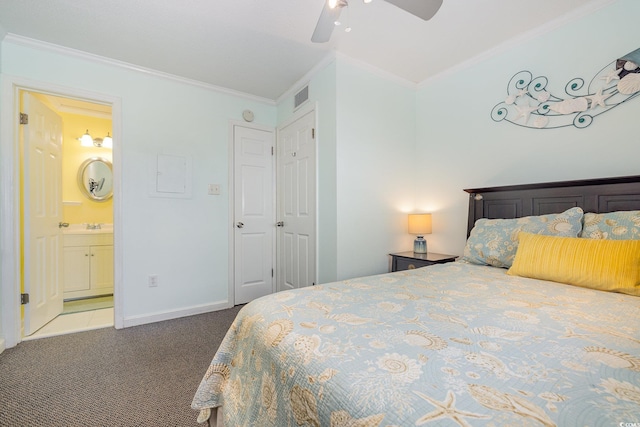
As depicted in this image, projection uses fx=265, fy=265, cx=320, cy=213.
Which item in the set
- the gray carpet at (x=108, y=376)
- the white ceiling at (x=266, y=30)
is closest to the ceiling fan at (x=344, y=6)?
the white ceiling at (x=266, y=30)

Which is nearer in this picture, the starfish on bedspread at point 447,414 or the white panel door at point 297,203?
the starfish on bedspread at point 447,414

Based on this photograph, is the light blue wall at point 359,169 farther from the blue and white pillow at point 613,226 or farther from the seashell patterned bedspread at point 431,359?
the blue and white pillow at point 613,226

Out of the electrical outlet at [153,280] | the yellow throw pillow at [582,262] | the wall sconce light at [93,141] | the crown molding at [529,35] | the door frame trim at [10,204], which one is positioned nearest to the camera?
the yellow throw pillow at [582,262]

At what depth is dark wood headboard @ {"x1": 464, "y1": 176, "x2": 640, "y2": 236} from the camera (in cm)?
166

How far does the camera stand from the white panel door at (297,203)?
109 inches

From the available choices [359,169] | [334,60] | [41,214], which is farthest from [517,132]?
[41,214]

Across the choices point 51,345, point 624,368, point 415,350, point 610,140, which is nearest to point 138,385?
point 51,345

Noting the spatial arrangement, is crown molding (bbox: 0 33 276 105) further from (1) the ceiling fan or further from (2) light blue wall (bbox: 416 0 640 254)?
(2) light blue wall (bbox: 416 0 640 254)

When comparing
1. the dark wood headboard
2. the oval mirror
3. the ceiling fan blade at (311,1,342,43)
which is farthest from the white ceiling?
the oval mirror

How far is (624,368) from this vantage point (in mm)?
648

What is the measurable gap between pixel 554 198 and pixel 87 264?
501 cm

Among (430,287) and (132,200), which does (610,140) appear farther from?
(132,200)

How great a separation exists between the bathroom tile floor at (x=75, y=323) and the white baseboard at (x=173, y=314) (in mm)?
228

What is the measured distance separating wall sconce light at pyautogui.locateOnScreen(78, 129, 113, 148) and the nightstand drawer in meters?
4.28
